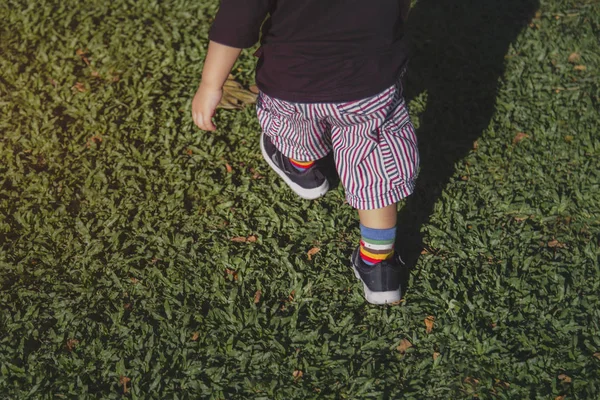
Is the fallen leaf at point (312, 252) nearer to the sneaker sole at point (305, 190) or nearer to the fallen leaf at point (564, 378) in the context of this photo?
the sneaker sole at point (305, 190)

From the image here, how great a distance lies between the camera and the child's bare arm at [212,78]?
299 centimetres

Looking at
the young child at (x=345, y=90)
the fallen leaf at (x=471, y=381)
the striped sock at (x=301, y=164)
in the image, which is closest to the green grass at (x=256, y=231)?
the fallen leaf at (x=471, y=381)

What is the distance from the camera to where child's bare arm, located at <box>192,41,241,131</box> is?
2.99 metres

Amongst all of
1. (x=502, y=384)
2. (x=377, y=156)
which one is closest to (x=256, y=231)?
(x=377, y=156)

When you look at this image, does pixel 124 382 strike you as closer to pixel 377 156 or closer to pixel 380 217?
pixel 380 217

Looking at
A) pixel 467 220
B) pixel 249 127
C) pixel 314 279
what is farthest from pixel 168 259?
pixel 467 220

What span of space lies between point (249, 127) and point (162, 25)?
1280mm

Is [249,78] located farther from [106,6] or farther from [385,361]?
[385,361]

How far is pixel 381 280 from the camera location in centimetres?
358

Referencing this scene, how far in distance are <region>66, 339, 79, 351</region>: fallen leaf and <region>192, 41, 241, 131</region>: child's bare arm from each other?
4.37 feet

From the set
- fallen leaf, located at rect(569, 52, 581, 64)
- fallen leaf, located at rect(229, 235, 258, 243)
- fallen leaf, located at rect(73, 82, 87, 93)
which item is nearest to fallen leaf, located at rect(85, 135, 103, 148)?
fallen leaf, located at rect(73, 82, 87, 93)

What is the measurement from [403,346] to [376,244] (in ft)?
1.83

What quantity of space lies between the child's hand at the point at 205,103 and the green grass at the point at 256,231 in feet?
3.06

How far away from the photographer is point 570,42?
16.9ft
